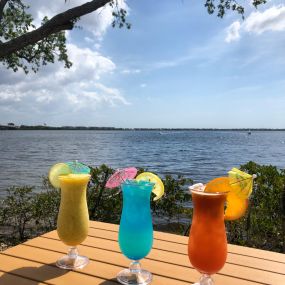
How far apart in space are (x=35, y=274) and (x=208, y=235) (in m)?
0.84

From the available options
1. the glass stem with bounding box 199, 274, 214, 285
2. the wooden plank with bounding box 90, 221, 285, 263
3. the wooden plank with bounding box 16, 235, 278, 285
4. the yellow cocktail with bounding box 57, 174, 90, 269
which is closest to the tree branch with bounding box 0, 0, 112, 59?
the wooden plank with bounding box 90, 221, 285, 263

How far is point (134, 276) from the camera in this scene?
1583 millimetres

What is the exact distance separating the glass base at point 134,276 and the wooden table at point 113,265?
0.11 feet

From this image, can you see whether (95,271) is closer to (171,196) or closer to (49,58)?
(171,196)

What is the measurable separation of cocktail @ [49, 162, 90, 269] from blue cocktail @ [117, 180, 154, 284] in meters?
0.27

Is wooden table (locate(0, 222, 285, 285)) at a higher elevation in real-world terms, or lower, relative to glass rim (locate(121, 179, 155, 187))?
lower

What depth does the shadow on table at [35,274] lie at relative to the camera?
1.55 meters

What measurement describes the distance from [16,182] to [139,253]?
1654 centimetres

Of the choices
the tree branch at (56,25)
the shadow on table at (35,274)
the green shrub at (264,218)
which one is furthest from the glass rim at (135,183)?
the tree branch at (56,25)

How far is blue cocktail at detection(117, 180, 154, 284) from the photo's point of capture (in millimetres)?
1525

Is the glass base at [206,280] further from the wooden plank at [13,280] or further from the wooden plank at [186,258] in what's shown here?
the wooden plank at [13,280]

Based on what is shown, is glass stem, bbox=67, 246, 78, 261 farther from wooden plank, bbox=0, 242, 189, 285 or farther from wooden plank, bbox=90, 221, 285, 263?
wooden plank, bbox=90, 221, 285, 263

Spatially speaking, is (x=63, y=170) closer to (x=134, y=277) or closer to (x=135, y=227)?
(x=135, y=227)

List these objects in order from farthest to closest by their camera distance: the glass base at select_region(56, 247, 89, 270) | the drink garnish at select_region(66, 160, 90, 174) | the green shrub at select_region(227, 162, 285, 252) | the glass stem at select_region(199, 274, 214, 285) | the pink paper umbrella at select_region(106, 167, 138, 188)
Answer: the green shrub at select_region(227, 162, 285, 252) → the drink garnish at select_region(66, 160, 90, 174) → the glass base at select_region(56, 247, 89, 270) → the pink paper umbrella at select_region(106, 167, 138, 188) → the glass stem at select_region(199, 274, 214, 285)
